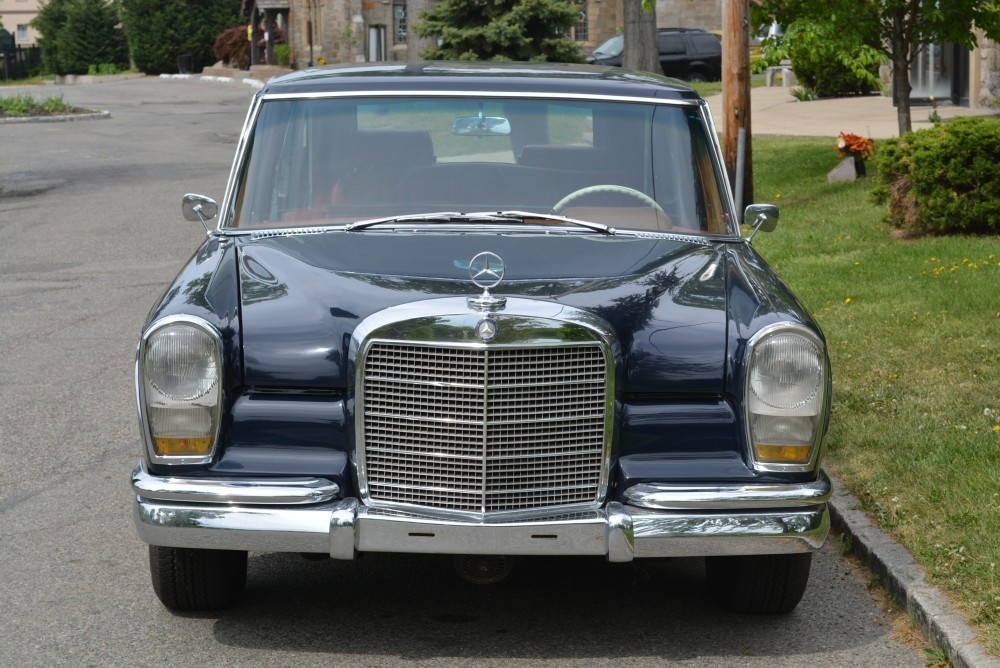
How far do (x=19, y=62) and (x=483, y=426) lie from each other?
69566 millimetres

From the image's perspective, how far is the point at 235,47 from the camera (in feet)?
190

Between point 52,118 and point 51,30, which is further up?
point 51,30

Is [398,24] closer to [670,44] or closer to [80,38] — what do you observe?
[80,38]

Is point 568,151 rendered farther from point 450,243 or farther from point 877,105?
point 877,105

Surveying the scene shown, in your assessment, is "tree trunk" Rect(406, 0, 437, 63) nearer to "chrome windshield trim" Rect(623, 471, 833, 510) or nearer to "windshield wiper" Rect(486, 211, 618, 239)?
"windshield wiper" Rect(486, 211, 618, 239)

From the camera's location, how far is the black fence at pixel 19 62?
6669 centimetres

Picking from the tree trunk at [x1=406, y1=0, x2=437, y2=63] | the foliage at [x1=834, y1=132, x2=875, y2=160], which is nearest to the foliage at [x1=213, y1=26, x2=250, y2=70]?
the tree trunk at [x1=406, y1=0, x2=437, y2=63]

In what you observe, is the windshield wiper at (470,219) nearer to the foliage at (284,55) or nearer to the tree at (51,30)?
the foliage at (284,55)

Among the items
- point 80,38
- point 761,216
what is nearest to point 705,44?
point 761,216

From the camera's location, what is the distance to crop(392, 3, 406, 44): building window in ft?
185

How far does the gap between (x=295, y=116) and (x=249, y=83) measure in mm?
43966

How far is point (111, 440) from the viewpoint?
7.12m

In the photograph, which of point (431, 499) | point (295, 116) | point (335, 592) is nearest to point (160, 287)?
point (295, 116)

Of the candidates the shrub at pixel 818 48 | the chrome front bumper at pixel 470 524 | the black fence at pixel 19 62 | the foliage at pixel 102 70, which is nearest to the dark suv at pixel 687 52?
the shrub at pixel 818 48
